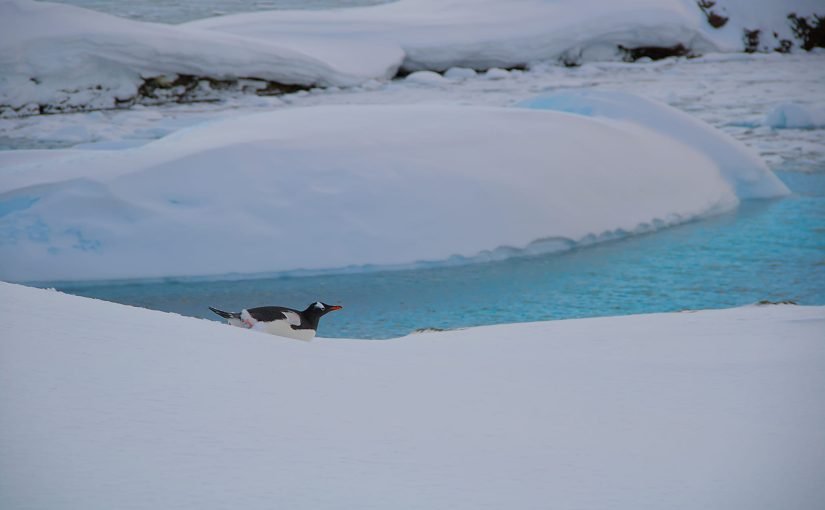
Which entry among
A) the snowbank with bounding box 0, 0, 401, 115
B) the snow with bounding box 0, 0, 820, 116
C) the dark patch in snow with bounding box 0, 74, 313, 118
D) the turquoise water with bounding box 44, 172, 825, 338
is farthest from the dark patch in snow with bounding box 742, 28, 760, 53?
the turquoise water with bounding box 44, 172, 825, 338

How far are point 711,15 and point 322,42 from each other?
5.74m

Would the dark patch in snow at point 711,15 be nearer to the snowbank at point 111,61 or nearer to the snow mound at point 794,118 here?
the snow mound at point 794,118

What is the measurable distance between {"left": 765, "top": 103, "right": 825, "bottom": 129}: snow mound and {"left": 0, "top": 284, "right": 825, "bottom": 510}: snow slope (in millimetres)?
7239

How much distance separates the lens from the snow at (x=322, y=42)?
10172mm

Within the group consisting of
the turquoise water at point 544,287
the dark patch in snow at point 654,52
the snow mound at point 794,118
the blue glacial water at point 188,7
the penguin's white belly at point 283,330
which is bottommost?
the turquoise water at point 544,287

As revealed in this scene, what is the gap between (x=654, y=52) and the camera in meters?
13.8

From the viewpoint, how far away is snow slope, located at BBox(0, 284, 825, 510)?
4.93 ft

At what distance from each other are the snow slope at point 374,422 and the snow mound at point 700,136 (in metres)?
4.90

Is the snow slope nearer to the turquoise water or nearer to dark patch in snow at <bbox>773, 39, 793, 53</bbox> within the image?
the turquoise water

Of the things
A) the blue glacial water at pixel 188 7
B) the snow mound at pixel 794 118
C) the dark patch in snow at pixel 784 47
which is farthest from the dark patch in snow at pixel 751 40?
the blue glacial water at pixel 188 7

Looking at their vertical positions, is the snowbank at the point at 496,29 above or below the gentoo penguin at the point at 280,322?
above

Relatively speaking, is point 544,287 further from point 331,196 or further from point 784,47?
point 784,47

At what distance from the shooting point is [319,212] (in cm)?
563

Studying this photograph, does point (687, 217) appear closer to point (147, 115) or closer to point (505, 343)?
point (505, 343)
